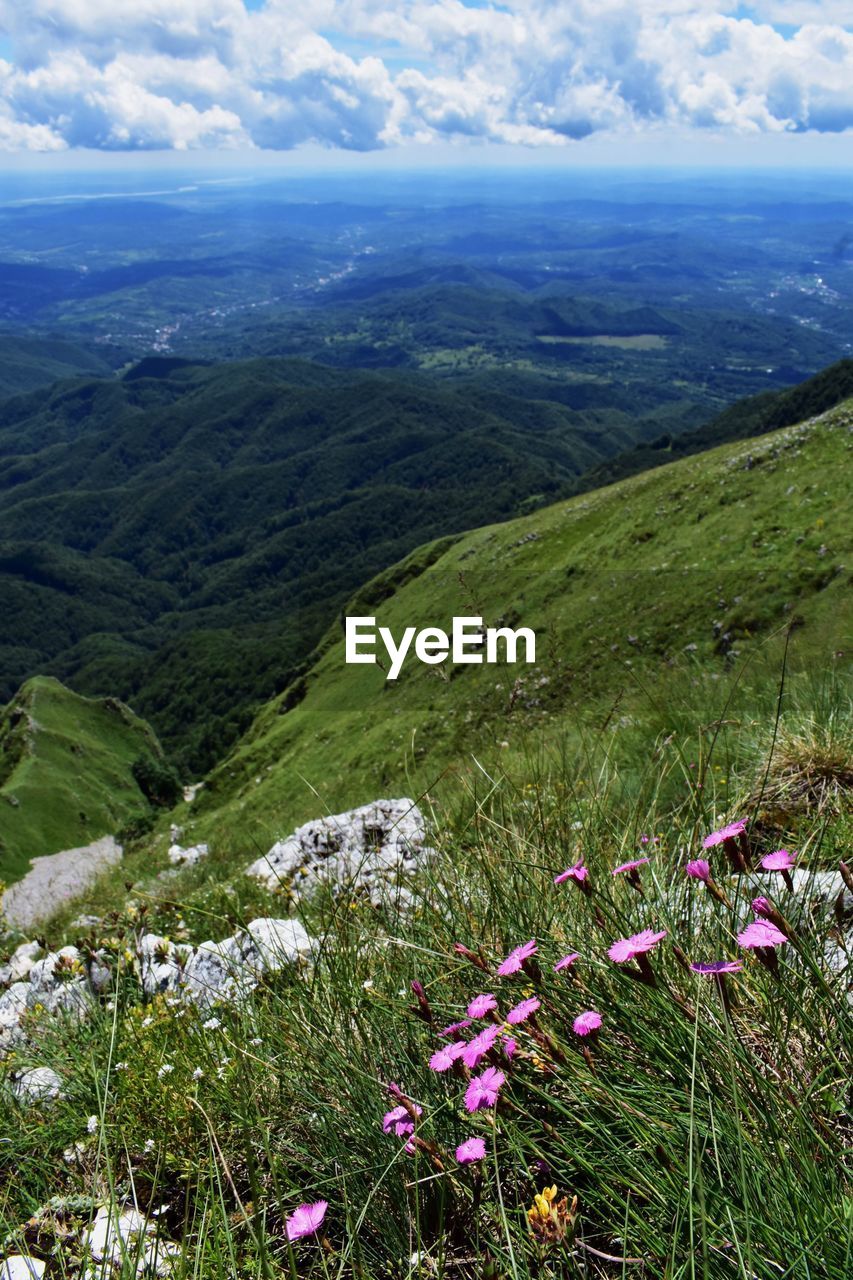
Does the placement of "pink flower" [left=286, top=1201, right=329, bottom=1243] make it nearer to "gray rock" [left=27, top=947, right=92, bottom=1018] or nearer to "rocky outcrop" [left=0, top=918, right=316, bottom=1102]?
"rocky outcrop" [left=0, top=918, right=316, bottom=1102]

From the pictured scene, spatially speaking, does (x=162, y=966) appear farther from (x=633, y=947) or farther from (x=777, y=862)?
(x=777, y=862)

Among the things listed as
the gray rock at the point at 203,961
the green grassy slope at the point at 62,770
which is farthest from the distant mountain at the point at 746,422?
the green grassy slope at the point at 62,770

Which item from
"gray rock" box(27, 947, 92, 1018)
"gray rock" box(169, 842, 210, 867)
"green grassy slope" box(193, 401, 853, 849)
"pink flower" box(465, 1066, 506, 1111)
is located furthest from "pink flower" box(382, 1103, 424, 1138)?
"green grassy slope" box(193, 401, 853, 849)

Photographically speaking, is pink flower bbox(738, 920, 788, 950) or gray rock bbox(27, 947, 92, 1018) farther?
gray rock bbox(27, 947, 92, 1018)

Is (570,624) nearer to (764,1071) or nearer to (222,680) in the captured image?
(764,1071)

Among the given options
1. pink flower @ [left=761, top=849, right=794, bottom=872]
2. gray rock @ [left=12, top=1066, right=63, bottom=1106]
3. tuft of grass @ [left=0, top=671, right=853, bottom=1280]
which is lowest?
gray rock @ [left=12, top=1066, right=63, bottom=1106]

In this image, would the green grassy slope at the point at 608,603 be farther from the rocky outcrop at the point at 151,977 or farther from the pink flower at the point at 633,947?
the pink flower at the point at 633,947

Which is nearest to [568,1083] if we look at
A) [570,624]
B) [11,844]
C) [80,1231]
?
[80,1231]
